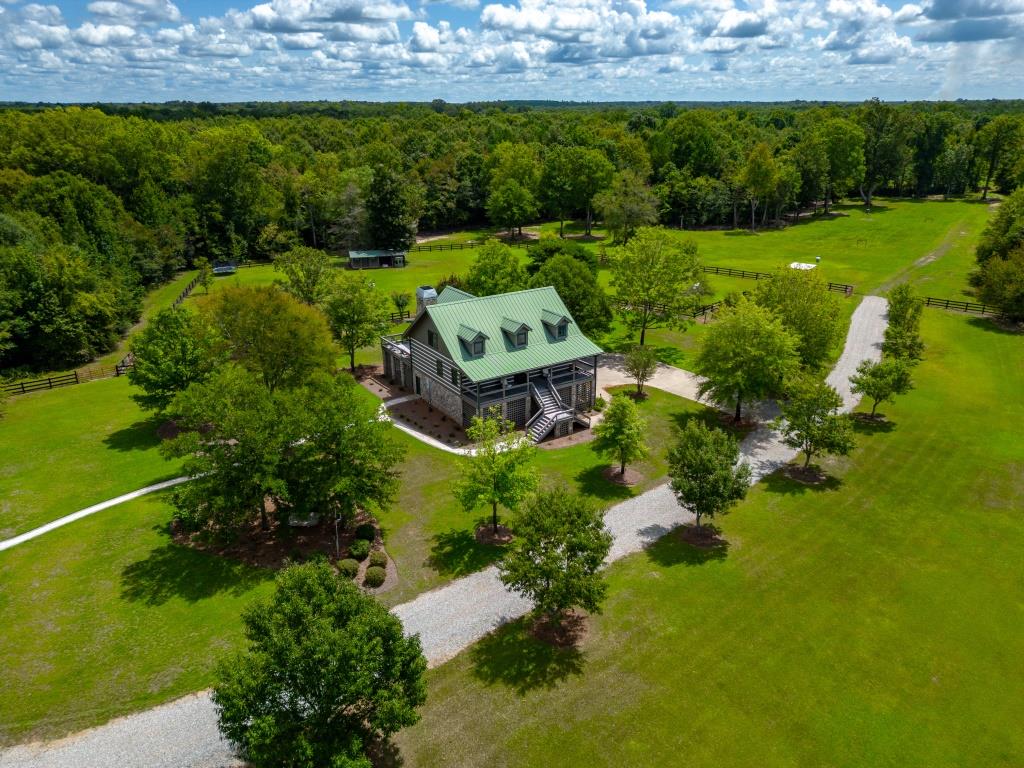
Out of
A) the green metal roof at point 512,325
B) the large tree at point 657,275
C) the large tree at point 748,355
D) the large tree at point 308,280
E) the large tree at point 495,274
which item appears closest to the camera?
the large tree at point 748,355

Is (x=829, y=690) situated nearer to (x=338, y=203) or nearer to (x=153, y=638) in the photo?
(x=153, y=638)

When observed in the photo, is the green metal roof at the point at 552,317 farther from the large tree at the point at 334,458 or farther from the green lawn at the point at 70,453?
the green lawn at the point at 70,453

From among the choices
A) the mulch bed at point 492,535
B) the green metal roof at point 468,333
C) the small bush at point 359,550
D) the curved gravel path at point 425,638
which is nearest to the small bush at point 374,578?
the small bush at point 359,550

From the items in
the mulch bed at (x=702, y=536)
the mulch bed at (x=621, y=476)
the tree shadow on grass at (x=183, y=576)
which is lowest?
the mulch bed at (x=702, y=536)

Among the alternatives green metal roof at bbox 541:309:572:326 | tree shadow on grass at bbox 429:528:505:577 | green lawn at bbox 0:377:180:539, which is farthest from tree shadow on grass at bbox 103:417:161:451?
green metal roof at bbox 541:309:572:326

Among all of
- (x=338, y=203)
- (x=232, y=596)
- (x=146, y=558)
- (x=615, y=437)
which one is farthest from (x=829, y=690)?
(x=338, y=203)
